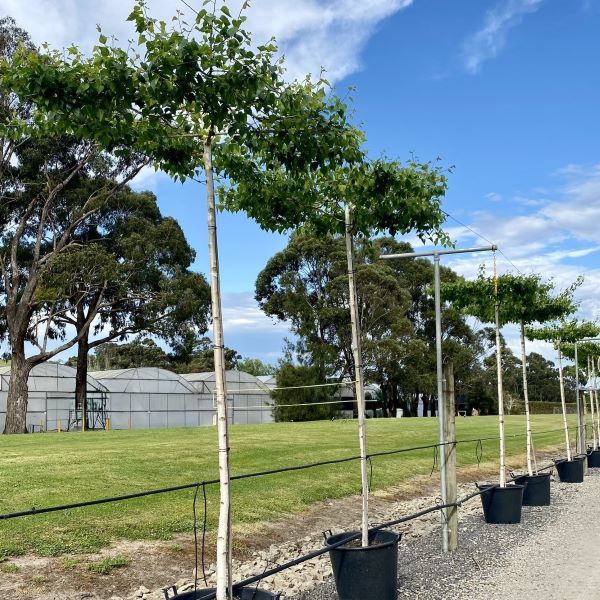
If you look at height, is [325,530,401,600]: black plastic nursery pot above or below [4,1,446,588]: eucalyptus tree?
below

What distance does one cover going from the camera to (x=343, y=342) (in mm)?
A: 50438

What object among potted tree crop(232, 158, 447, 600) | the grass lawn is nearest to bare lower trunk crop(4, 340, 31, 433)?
the grass lawn

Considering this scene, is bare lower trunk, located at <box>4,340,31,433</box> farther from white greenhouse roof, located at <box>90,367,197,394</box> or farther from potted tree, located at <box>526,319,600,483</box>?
potted tree, located at <box>526,319,600,483</box>

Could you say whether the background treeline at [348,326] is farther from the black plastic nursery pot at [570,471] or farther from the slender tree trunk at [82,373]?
the black plastic nursery pot at [570,471]

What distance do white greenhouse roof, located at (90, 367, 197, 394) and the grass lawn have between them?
968 inches

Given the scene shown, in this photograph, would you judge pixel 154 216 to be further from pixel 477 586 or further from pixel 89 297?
pixel 477 586

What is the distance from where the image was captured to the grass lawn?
8.91m

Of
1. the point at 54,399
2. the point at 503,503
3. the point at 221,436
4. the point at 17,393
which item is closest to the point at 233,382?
the point at 54,399

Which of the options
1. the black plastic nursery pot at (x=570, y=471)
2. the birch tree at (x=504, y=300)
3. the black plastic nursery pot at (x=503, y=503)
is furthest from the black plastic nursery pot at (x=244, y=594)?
the black plastic nursery pot at (x=570, y=471)

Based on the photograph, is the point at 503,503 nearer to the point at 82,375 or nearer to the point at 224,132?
the point at 224,132

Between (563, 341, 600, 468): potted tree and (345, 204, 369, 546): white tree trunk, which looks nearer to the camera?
(345, 204, 369, 546): white tree trunk

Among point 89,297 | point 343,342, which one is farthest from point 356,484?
point 343,342

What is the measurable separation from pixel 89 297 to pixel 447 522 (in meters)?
31.1

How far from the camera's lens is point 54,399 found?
40.8m
